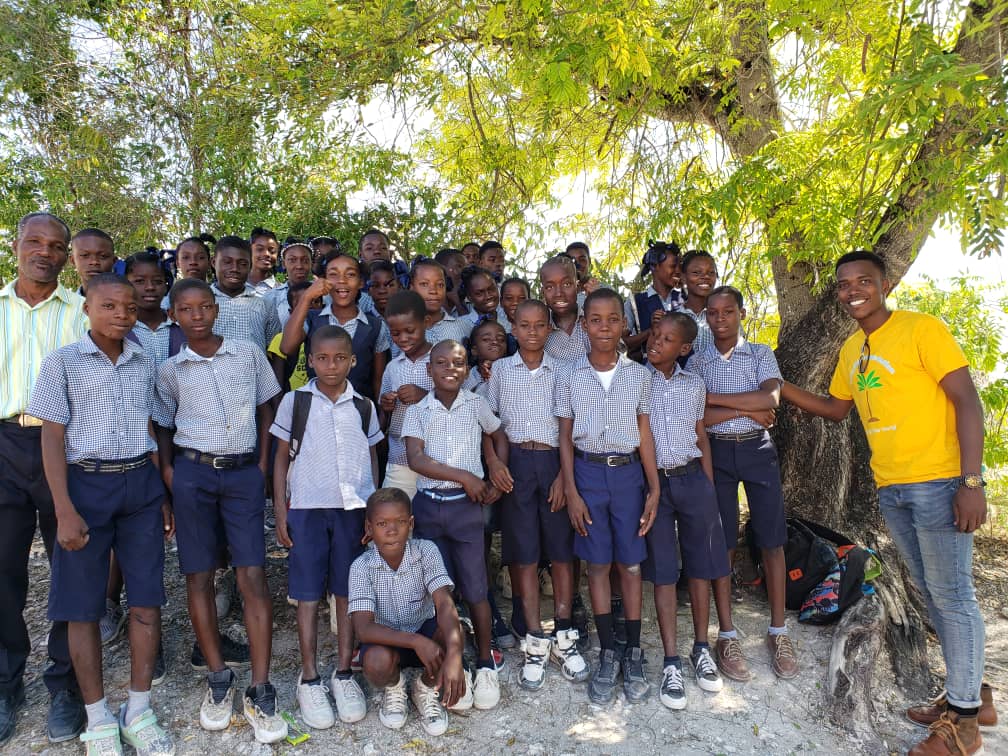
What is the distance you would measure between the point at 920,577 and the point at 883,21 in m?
3.33

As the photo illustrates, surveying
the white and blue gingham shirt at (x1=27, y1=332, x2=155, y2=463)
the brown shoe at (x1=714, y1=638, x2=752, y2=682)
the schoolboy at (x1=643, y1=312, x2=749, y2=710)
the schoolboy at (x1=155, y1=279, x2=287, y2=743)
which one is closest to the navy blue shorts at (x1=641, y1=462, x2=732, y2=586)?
the schoolboy at (x1=643, y1=312, x2=749, y2=710)

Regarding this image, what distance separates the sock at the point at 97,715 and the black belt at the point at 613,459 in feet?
7.69

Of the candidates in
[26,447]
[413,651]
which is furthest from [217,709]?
[26,447]

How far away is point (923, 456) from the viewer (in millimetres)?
3064

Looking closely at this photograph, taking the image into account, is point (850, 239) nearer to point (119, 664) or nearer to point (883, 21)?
point (883, 21)

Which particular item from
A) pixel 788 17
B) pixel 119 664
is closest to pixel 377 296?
pixel 119 664

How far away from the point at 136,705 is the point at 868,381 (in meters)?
3.52

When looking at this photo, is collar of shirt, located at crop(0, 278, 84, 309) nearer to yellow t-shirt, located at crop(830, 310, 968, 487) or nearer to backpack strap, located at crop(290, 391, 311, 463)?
backpack strap, located at crop(290, 391, 311, 463)

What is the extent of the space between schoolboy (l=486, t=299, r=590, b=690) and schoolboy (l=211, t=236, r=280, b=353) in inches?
58.5

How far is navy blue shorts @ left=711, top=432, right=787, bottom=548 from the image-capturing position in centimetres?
371

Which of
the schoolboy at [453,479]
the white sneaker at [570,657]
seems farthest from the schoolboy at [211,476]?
the white sneaker at [570,657]

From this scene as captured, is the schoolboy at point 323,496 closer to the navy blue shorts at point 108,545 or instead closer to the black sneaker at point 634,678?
the navy blue shorts at point 108,545

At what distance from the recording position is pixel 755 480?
3719 millimetres

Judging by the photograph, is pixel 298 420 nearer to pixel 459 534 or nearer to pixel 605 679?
pixel 459 534
